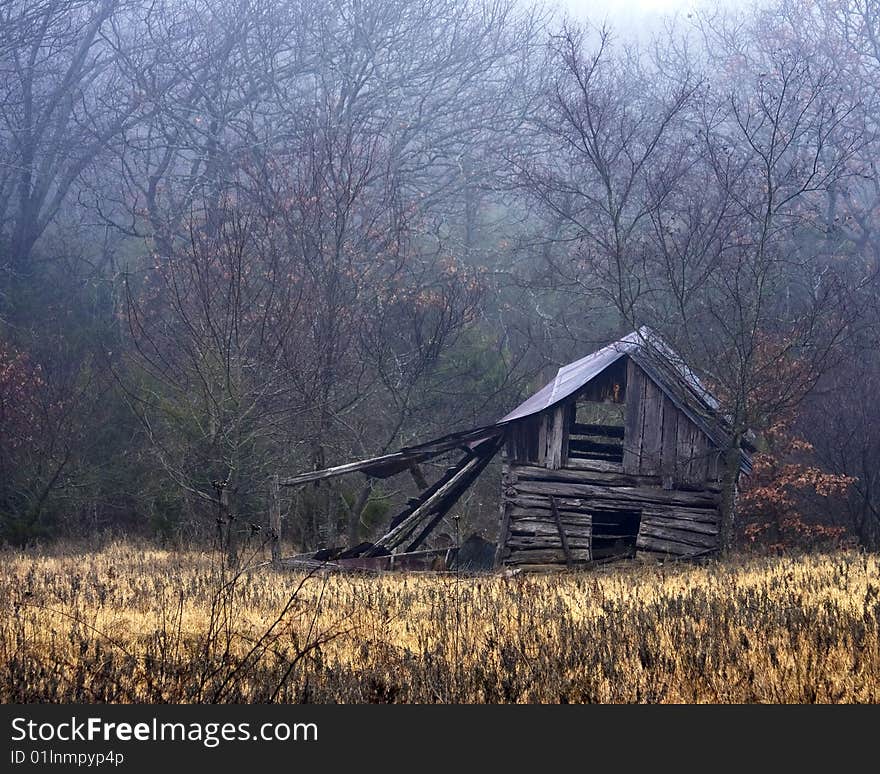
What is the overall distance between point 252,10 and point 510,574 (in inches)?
1067

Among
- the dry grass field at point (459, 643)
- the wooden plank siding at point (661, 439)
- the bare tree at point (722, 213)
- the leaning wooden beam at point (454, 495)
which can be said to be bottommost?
the dry grass field at point (459, 643)

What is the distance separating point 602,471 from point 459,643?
11.1 metres

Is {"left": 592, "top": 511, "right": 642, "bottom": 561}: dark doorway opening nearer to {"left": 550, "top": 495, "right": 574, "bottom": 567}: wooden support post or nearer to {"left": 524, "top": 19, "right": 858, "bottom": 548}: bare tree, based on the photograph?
{"left": 550, "top": 495, "right": 574, "bottom": 567}: wooden support post

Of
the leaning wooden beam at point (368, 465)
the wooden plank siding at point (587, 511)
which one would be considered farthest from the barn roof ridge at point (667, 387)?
the leaning wooden beam at point (368, 465)

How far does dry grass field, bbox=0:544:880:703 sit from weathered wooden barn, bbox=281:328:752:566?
19.5ft

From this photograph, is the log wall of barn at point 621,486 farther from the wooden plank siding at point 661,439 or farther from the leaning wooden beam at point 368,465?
the leaning wooden beam at point 368,465

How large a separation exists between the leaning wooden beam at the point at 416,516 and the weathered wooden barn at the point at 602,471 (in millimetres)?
22

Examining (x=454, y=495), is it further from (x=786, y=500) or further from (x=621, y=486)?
(x=786, y=500)

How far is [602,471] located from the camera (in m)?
19.0

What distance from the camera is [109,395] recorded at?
29.7 m

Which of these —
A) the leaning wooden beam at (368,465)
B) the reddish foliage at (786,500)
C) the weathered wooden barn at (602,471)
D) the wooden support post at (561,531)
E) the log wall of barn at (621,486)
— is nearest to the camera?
the leaning wooden beam at (368,465)

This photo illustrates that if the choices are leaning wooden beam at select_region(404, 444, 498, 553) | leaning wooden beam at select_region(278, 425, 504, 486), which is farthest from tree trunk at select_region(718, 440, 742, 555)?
leaning wooden beam at select_region(404, 444, 498, 553)

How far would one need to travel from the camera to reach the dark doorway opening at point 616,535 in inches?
762

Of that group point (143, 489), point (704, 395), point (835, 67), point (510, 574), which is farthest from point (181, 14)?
point (510, 574)
